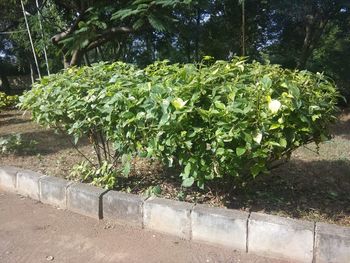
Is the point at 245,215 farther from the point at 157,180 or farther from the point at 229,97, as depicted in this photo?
the point at 157,180

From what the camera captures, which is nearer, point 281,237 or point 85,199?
point 281,237

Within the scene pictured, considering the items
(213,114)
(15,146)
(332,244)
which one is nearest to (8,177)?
(15,146)

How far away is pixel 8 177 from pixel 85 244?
168 centimetres

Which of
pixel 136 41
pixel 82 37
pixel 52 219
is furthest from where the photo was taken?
pixel 136 41

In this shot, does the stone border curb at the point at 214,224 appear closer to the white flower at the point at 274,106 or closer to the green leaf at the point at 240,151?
the green leaf at the point at 240,151

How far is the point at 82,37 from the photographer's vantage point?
6551mm

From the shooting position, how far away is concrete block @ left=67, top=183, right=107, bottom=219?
3.45 meters

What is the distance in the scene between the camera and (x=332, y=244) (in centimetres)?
259

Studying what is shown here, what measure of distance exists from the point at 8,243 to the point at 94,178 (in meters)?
0.99

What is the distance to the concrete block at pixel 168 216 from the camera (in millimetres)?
3064

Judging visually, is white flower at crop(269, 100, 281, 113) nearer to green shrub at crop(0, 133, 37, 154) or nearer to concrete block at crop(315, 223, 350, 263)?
concrete block at crop(315, 223, 350, 263)

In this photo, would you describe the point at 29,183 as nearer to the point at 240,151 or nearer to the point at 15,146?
the point at 15,146

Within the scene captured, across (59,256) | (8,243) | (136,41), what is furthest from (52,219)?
(136,41)

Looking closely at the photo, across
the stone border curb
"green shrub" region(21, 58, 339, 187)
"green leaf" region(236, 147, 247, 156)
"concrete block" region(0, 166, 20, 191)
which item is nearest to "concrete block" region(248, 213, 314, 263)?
the stone border curb
